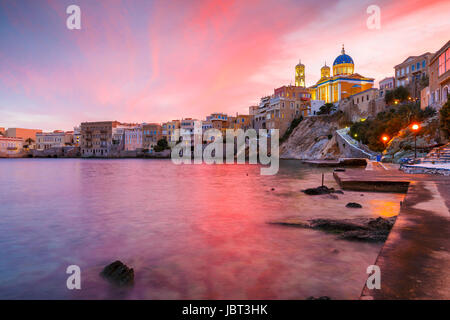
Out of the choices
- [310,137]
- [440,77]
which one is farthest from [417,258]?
[310,137]

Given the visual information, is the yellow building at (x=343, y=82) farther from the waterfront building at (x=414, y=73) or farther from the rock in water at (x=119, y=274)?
the rock in water at (x=119, y=274)

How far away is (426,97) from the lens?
34.5 m

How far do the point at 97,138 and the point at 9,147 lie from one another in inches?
1752

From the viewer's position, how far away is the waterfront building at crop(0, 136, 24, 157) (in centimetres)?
11831

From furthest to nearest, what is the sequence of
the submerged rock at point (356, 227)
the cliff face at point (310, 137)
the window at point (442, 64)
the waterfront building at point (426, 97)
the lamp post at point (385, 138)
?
1. the cliff face at point (310, 137)
2. the lamp post at point (385, 138)
3. the waterfront building at point (426, 97)
4. the window at point (442, 64)
5. the submerged rock at point (356, 227)

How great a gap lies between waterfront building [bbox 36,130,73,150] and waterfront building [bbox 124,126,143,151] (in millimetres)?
38495

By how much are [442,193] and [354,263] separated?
4430 mm

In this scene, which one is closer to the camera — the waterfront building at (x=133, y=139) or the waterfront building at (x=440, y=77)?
the waterfront building at (x=440, y=77)

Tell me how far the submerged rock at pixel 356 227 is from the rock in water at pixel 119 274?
510 cm

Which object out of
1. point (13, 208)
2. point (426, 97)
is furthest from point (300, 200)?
point (426, 97)

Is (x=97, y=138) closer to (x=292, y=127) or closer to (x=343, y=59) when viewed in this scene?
(x=292, y=127)

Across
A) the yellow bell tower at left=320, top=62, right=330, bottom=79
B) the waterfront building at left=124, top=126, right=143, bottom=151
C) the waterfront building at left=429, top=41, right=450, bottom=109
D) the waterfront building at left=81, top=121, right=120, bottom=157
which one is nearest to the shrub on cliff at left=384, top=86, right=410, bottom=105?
the waterfront building at left=429, top=41, right=450, bottom=109

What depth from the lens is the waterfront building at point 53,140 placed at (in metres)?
124

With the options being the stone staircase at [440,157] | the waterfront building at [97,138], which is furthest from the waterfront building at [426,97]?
the waterfront building at [97,138]
